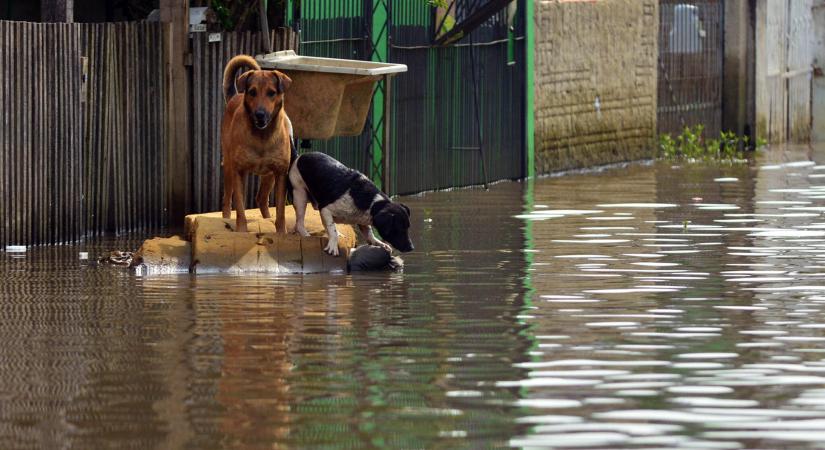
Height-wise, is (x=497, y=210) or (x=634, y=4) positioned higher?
(x=634, y=4)

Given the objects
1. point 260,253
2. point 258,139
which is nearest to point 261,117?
point 258,139

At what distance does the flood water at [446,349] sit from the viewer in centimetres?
780

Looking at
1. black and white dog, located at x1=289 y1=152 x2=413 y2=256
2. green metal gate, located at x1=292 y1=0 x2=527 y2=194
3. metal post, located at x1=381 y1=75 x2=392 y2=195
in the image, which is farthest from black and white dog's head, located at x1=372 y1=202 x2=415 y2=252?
metal post, located at x1=381 y1=75 x2=392 y2=195

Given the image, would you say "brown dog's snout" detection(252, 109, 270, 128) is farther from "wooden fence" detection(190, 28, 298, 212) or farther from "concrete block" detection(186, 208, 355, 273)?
"wooden fence" detection(190, 28, 298, 212)

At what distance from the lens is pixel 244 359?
961cm

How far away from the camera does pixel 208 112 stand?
18094mm

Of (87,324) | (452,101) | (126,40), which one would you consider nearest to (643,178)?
(452,101)

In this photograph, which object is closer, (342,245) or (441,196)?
(342,245)

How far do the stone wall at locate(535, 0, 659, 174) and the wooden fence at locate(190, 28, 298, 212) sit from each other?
8668mm

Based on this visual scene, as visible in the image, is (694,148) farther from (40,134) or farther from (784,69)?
(40,134)

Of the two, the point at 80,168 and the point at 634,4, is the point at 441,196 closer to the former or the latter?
the point at 80,168

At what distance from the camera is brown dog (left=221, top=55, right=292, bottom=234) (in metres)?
14.2

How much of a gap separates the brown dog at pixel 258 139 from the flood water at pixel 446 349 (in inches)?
40.2

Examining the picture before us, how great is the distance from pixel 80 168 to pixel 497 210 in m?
4.91
